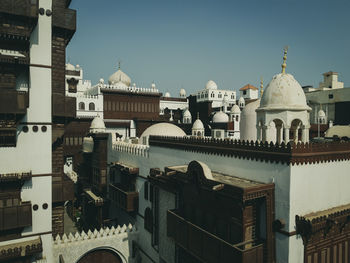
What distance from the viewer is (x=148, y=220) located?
18.4 metres

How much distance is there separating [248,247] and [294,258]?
5.38 feet

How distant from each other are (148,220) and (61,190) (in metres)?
6.15

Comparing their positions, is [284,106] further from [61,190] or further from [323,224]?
[61,190]

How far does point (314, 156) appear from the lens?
32.5 ft

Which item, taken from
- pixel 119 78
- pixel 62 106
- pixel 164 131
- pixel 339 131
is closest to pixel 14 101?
pixel 62 106

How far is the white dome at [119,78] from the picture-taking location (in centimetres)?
5038

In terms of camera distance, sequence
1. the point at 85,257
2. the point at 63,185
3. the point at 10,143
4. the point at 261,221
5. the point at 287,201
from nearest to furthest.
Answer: the point at 287,201 → the point at 261,221 → the point at 10,143 → the point at 63,185 → the point at 85,257

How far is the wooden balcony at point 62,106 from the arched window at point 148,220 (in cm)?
821

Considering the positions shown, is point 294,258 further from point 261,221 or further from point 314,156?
point 314,156

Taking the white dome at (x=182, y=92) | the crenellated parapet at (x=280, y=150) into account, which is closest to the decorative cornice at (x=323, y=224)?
the crenellated parapet at (x=280, y=150)

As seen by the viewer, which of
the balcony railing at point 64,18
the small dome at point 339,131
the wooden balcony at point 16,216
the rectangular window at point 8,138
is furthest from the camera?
the small dome at point 339,131

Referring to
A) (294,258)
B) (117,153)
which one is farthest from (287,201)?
(117,153)

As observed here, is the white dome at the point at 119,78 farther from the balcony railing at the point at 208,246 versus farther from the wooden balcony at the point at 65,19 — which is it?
the balcony railing at the point at 208,246

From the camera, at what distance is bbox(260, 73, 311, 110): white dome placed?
12453 millimetres
